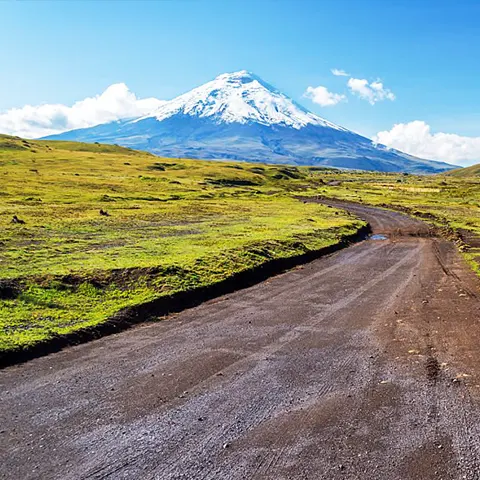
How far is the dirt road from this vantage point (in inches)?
342

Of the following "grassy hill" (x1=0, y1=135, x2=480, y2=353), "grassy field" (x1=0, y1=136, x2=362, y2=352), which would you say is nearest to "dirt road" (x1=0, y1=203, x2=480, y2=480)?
"grassy hill" (x1=0, y1=135, x2=480, y2=353)

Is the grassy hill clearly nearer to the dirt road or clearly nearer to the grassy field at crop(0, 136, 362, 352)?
the grassy field at crop(0, 136, 362, 352)

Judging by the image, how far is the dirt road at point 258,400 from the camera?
8.69m

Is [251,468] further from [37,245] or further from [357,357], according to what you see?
[37,245]

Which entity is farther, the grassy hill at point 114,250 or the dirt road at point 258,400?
the grassy hill at point 114,250

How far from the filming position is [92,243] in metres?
31.8

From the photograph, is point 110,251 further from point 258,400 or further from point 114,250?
point 258,400

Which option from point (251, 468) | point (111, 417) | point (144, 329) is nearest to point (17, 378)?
point (111, 417)

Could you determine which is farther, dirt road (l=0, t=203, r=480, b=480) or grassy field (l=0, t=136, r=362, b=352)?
grassy field (l=0, t=136, r=362, b=352)

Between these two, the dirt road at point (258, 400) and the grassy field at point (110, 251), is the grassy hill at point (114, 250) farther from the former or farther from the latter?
the dirt road at point (258, 400)

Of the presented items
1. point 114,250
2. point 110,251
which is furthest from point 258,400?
point 114,250

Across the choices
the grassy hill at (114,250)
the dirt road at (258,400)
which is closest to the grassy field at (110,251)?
the grassy hill at (114,250)

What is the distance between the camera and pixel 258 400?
1125 cm

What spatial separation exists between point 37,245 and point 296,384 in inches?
924
